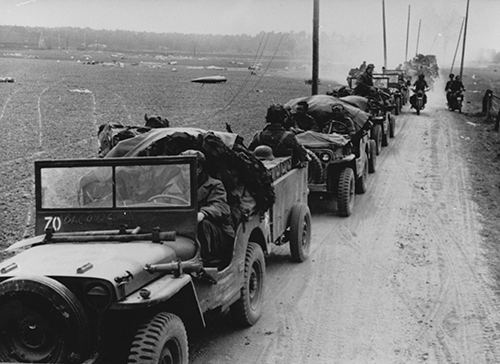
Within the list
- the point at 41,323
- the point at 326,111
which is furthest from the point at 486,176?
the point at 41,323

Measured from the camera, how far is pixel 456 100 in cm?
2869

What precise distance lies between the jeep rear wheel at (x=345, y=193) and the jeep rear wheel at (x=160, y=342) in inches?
262

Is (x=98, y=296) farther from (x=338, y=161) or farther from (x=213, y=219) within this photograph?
(x=338, y=161)

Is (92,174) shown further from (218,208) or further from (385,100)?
(385,100)

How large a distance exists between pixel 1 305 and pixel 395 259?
226 inches

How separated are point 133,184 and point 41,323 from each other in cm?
156

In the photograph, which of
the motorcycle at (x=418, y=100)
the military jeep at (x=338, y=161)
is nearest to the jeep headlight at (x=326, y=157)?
the military jeep at (x=338, y=161)

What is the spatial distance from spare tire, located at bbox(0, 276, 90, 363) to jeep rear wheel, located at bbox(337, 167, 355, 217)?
734cm

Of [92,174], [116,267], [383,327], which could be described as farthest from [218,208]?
[383,327]

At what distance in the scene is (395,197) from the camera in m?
12.8

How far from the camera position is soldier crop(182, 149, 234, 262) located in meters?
5.79

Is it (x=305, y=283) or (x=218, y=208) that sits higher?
(x=218, y=208)

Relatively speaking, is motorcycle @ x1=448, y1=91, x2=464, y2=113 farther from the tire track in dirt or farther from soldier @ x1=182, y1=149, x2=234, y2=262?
soldier @ x1=182, y1=149, x2=234, y2=262

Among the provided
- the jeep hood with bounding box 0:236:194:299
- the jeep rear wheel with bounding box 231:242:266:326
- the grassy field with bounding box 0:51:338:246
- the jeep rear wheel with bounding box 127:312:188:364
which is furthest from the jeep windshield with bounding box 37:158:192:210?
the grassy field with bounding box 0:51:338:246
